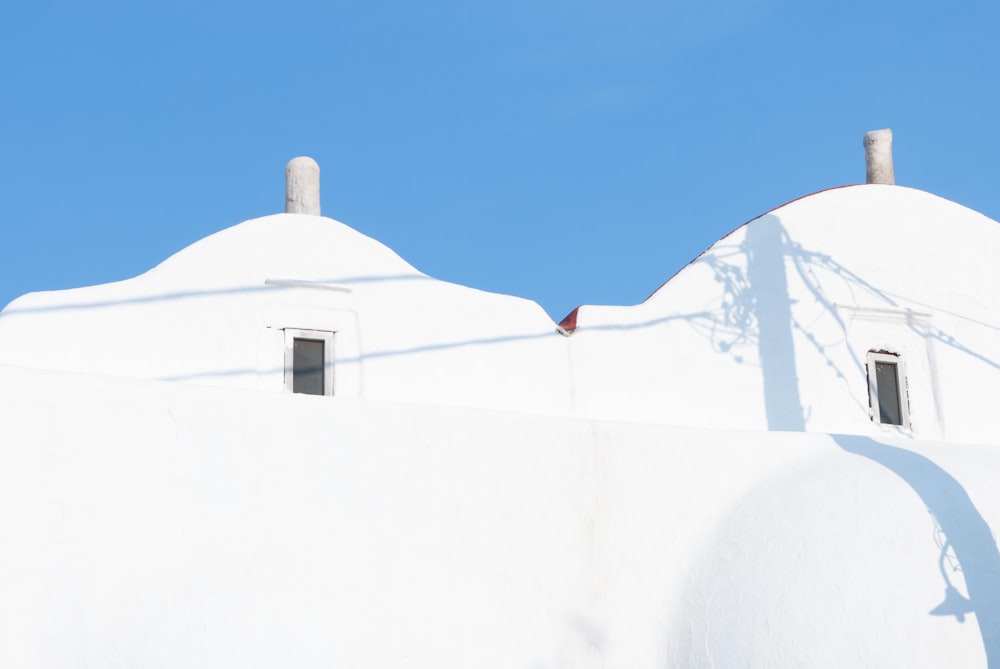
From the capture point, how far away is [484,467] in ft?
24.5

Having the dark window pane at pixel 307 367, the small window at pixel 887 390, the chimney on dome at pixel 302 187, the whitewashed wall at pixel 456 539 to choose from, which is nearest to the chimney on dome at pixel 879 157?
the small window at pixel 887 390

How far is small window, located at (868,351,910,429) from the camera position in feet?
30.1

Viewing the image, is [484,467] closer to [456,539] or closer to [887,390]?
[456,539]

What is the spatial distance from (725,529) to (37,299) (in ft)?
13.4

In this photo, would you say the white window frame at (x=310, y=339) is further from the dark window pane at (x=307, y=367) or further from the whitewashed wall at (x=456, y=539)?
the whitewashed wall at (x=456, y=539)

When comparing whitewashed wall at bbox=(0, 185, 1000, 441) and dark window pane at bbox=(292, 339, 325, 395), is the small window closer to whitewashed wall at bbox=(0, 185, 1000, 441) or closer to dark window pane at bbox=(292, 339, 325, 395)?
whitewashed wall at bbox=(0, 185, 1000, 441)

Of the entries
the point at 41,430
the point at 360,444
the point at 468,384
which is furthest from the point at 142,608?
the point at 468,384

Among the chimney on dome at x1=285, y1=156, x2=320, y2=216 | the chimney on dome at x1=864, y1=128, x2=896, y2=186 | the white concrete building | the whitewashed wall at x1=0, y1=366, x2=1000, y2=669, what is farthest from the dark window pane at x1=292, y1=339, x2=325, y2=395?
the chimney on dome at x1=864, y1=128, x2=896, y2=186

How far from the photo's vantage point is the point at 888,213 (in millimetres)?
9695

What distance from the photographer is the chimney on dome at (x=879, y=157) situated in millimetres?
10109

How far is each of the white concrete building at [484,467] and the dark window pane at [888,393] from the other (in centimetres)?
2

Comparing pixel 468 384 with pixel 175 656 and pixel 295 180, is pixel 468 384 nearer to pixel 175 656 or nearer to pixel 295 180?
pixel 295 180

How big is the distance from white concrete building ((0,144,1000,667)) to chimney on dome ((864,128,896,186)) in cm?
92

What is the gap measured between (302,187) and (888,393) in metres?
4.23
